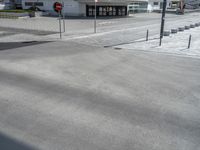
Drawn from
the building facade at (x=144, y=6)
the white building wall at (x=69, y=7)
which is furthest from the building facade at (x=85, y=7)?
the building facade at (x=144, y=6)

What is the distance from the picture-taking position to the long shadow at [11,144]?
4.36 meters

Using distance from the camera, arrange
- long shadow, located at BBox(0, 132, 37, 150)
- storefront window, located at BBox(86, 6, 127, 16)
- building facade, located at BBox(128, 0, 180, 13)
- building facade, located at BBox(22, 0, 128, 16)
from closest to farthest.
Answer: long shadow, located at BBox(0, 132, 37, 150) < building facade, located at BBox(22, 0, 128, 16) < storefront window, located at BBox(86, 6, 127, 16) < building facade, located at BBox(128, 0, 180, 13)

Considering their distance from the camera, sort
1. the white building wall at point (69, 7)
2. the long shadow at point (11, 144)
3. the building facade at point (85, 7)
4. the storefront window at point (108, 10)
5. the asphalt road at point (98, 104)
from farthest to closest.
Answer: the storefront window at point (108, 10) < the white building wall at point (69, 7) < the building facade at point (85, 7) < the asphalt road at point (98, 104) < the long shadow at point (11, 144)

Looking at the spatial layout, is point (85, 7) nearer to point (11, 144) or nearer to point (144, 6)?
point (144, 6)

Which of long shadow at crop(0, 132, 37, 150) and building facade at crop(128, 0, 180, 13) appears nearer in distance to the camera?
long shadow at crop(0, 132, 37, 150)

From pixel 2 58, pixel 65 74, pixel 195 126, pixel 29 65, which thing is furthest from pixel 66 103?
pixel 2 58

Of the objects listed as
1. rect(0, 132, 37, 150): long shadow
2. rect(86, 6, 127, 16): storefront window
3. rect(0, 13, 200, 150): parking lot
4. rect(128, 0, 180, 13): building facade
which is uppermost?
rect(128, 0, 180, 13): building facade

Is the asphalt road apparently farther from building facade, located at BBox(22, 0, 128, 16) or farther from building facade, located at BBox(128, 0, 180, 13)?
building facade, located at BBox(128, 0, 180, 13)

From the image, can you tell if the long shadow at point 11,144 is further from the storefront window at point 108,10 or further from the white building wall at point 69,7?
the storefront window at point 108,10

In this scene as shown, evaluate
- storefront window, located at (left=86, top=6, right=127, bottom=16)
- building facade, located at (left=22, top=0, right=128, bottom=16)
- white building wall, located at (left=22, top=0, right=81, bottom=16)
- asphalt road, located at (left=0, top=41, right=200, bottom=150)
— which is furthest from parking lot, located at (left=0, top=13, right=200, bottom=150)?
storefront window, located at (left=86, top=6, right=127, bottom=16)

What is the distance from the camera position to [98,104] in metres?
6.36

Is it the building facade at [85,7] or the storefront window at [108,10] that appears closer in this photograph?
the building facade at [85,7]

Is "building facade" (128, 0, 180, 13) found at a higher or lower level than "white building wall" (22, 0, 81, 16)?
higher

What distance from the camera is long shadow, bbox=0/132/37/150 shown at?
4355 millimetres
